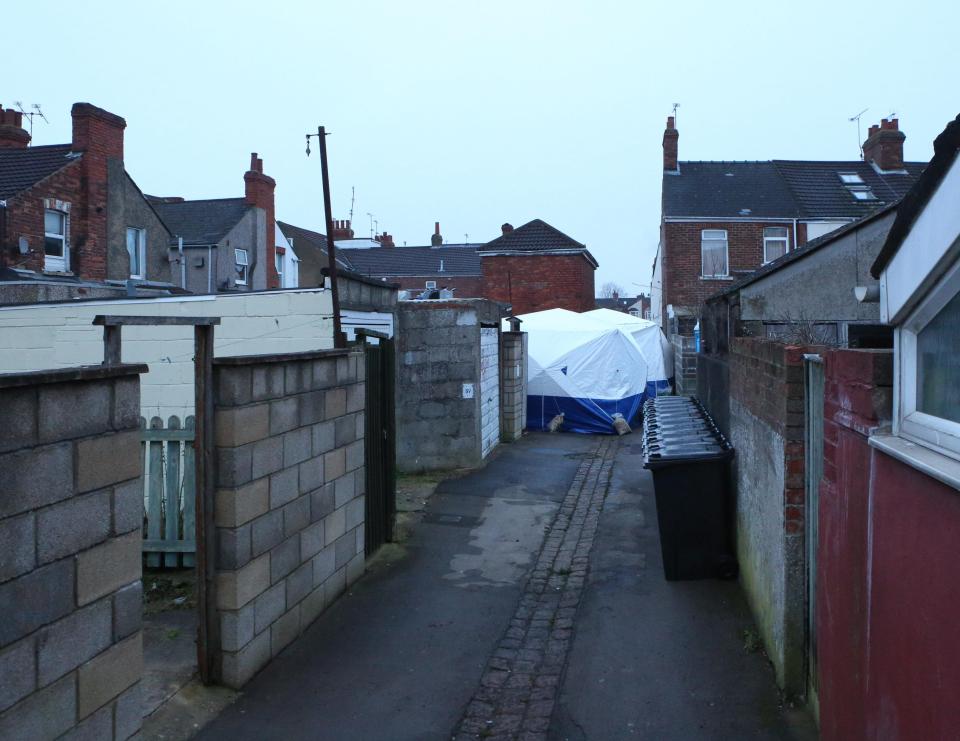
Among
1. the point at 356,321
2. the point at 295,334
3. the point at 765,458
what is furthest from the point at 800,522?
the point at 356,321

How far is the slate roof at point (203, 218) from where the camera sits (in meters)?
30.2

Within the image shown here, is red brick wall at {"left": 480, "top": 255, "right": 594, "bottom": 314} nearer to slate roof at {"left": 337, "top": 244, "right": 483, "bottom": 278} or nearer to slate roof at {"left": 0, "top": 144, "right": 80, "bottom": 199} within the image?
slate roof at {"left": 0, "top": 144, "right": 80, "bottom": 199}

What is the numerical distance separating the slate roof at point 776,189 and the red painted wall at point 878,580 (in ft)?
89.1

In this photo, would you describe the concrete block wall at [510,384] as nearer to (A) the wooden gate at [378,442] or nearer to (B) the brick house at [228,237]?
(A) the wooden gate at [378,442]

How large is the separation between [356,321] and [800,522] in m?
7.43

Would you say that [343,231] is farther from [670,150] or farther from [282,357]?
[282,357]

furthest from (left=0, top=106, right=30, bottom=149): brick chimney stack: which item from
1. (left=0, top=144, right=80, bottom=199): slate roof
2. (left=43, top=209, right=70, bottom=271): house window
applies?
(left=43, top=209, right=70, bottom=271): house window

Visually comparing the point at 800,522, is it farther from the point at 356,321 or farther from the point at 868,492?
the point at 356,321

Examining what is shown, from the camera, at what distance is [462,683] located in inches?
235

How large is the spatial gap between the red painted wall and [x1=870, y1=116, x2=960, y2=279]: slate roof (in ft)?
1.66

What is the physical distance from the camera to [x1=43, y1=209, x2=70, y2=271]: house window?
2161 cm

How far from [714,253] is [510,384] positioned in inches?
572

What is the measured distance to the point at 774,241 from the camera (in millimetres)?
30141

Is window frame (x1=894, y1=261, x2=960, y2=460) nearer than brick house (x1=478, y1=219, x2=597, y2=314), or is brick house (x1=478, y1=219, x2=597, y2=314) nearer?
window frame (x1=894, y1=261, x2=960, y2=460)
